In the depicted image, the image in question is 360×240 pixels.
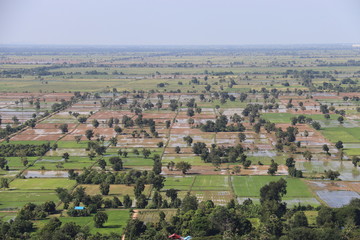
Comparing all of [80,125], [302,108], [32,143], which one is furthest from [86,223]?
[302,108]

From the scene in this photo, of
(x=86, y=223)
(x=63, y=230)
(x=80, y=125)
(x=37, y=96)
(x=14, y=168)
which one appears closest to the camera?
(x=63, y=230)

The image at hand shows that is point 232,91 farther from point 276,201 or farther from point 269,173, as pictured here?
Answer: point 276,201

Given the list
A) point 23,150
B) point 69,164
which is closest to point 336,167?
point 69,164

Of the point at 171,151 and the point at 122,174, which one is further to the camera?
the point at 171,151

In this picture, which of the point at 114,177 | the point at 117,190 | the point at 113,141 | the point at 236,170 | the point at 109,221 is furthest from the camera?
the point at 113,141

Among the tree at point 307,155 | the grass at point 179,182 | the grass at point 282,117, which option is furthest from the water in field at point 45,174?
the grass at point 282,117

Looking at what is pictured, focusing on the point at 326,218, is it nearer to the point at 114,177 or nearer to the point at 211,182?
the point at 211,182
